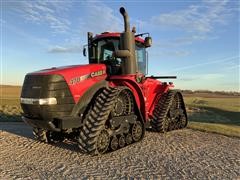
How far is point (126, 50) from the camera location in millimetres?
9477

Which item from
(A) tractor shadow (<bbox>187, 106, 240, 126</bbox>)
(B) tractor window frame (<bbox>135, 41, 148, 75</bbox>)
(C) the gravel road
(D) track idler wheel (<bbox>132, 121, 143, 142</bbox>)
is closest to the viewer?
(C) the gravel road

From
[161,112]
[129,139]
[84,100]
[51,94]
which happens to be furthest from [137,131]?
[51,94]

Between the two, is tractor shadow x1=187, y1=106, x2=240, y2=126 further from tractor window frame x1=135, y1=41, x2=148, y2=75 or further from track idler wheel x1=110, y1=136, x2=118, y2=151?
track idler wheel x1=110, y1=136, x2=118, y2=151

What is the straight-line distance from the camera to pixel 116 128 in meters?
8.76

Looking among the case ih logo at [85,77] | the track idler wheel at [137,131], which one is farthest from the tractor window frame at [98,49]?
the track idler wheel at [137,131]

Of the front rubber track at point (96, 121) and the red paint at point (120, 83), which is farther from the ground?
the red paint at point (120, 83)

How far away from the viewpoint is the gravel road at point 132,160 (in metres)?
6.63

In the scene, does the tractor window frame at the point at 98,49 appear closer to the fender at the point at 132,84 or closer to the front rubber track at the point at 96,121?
the fender at the point at 132,84

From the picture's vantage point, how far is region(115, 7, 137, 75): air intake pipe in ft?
30.8

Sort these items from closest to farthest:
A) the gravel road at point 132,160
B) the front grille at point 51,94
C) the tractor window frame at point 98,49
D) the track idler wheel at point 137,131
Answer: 1. the gravel road at point 132,160
2. the front grille at point 51,94
3. the track idler wheel at point 137,131
4. the tractor window frame at point 98,49

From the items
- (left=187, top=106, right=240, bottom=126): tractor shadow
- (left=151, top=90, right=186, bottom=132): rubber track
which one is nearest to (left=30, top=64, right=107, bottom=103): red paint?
(left=151, top=90, right=186, bottom=132): rubber track

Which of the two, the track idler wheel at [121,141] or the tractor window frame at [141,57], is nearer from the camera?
the track idler wheel at [121,141]

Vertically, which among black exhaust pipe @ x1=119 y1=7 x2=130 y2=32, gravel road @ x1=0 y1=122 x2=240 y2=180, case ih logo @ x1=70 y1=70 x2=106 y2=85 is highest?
black exhaust pipe @ x1=119 y1=7 x2=130 y2=32

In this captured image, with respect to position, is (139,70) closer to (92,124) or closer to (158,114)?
(158,114)
